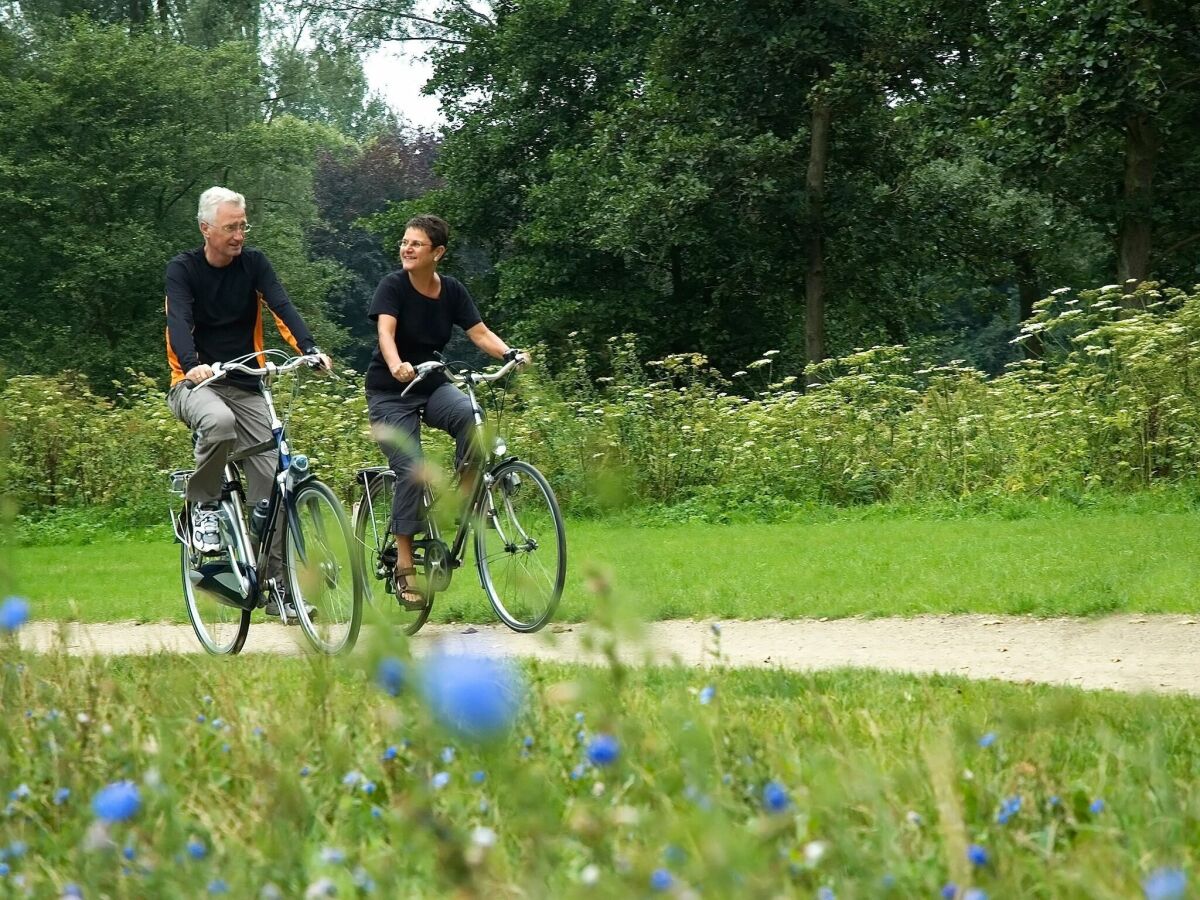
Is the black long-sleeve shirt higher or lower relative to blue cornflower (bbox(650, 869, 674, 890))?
higher

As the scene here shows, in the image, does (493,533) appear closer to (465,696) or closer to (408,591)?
(408,591)

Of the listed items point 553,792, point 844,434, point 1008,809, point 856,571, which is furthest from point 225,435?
point 844,434

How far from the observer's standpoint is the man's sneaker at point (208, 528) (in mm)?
7594

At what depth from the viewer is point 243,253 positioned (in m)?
7.47

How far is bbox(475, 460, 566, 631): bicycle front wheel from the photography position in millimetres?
7387

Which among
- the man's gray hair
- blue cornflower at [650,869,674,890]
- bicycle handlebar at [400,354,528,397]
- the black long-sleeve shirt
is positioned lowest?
blue cornflower at [650,869,674,890]

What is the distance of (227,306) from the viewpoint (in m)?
7.41

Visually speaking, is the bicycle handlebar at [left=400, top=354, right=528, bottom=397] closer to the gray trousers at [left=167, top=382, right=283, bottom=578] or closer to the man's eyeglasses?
the gray trousers at [left=167, top=382, right=283, bottom=578]

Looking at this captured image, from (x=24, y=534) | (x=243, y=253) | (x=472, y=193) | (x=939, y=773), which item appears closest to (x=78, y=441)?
(x=24, y=534)

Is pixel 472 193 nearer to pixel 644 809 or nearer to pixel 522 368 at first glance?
pixel 522 368

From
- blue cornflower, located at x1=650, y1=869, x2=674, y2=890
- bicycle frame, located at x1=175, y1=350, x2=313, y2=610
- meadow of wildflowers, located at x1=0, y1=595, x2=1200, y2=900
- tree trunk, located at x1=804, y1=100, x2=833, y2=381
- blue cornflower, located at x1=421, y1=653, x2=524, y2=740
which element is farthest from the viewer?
tree trunk, located at x1=804, y1=100, x2=833, y2=381

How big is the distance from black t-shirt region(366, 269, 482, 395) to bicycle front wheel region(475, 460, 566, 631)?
25.6 inches

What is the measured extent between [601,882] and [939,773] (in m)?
0.51

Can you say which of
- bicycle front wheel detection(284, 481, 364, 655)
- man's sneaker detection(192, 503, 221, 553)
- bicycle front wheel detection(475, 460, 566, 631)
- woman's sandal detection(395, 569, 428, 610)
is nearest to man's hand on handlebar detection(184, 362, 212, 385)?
bicycle front wheel detection(284, 481, 364, 655)
